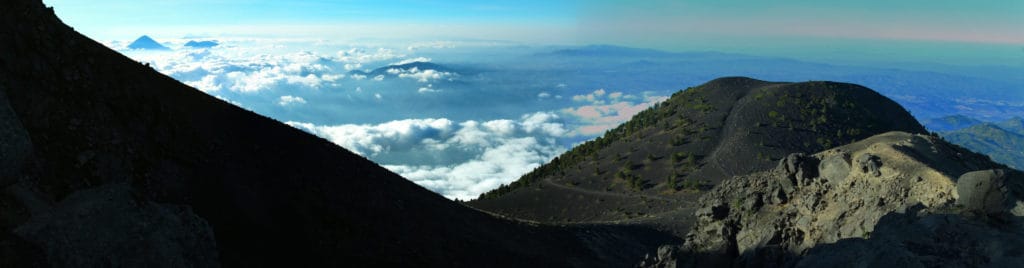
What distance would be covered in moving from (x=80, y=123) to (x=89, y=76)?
3411 mm

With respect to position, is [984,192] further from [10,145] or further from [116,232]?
[10,145]

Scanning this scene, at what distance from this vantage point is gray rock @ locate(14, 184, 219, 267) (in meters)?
13.1

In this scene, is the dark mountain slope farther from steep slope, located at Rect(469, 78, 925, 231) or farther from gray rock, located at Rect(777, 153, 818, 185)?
steep slope, located at Rect(469, 78, 925, 231)

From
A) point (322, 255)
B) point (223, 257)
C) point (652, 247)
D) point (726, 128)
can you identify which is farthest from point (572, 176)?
point (223, 257)


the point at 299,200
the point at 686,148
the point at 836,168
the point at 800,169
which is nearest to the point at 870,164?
the point at 836,168

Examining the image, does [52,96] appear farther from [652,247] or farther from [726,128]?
[726,128]

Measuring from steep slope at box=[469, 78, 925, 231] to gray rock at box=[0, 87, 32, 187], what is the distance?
145 ft

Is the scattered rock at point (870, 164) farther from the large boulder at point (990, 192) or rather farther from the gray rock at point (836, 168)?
the large boulder at point (990, 192)

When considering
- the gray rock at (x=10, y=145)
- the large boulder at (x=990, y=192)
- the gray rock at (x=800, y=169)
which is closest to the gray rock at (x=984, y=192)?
the large boulder at (x=990, y=192)

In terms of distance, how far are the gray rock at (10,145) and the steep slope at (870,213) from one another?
2230 centimetres

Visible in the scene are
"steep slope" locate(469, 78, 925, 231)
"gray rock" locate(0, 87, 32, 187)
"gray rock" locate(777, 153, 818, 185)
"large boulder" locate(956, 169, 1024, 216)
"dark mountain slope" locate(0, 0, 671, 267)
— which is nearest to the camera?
"gray rock" locate(0, 87, 32, 187)

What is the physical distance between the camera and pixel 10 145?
14.2 metres

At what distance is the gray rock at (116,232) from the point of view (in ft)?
42.9

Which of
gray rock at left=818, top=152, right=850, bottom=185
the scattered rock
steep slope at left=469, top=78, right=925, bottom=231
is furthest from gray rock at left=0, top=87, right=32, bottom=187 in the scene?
steep slope at left=469, top=78, right=925, bottom=231
